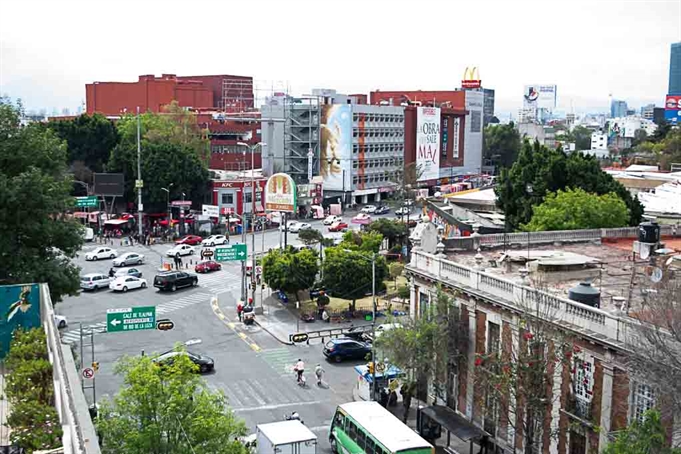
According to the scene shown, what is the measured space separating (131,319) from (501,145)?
151 metres

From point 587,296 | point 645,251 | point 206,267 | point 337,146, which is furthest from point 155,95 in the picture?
point 587,296

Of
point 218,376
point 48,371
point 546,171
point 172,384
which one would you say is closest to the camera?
point 48,371

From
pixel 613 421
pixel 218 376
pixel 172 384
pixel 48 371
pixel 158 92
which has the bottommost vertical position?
pixel 218 376

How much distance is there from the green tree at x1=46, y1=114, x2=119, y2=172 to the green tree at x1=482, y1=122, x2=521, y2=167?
3922 inches

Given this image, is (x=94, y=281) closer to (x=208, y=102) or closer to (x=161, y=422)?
(x=161, y=422)

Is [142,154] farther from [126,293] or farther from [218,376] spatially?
[218,376]

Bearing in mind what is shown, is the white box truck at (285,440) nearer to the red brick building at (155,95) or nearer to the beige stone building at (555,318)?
the beige stone building at (555,318)

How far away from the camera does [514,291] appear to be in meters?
29.8

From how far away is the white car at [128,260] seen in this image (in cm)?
6700

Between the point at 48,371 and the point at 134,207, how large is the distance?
2942 inches

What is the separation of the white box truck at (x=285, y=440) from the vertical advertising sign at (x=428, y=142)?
Result: 3886 inches

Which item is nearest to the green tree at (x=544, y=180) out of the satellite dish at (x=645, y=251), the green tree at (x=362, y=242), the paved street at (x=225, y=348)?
the green tree at (x=362, y=242)

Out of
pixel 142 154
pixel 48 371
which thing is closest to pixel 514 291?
pixel 48 371

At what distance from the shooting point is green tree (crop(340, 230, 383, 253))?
61.4m
